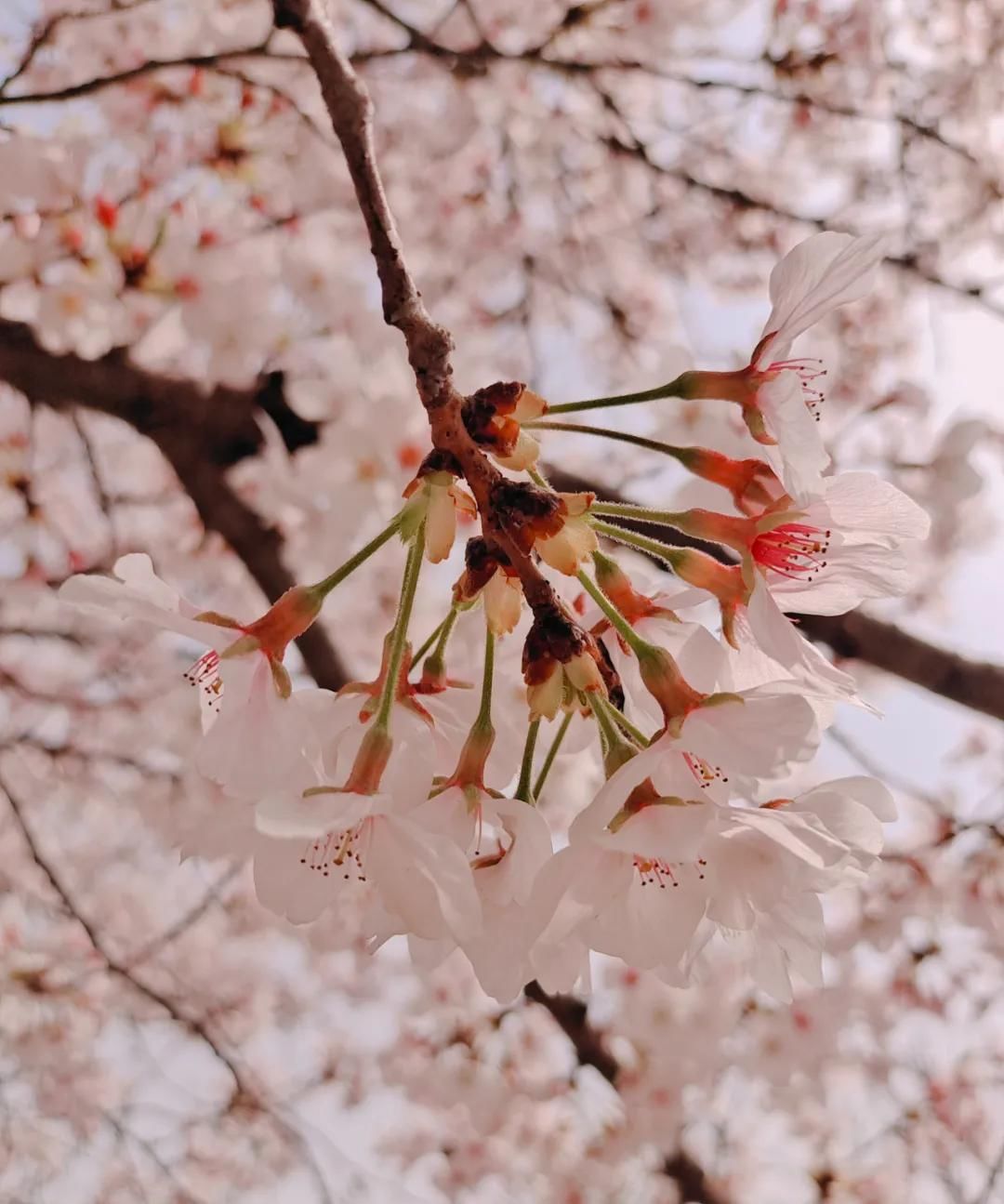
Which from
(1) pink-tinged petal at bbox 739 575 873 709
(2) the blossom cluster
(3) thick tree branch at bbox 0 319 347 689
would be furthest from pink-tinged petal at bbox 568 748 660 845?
(3) thick tree branch at bbox 0 319 347 689

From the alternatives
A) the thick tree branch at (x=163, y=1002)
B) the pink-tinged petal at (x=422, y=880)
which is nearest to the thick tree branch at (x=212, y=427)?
the pink-tinged petal at (x=422, y=880)

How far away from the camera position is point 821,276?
0.65 m

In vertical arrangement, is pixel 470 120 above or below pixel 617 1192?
above

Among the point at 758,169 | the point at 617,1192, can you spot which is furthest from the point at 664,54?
the point at 617,1192

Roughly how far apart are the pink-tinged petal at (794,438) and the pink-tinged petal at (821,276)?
4cm

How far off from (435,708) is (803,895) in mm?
333

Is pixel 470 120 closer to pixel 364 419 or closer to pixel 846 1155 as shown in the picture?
pixel 364 419

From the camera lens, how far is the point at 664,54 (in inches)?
143

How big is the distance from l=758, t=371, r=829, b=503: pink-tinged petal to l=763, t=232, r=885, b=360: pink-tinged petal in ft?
0.15

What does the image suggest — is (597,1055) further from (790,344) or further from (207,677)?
(790,344)

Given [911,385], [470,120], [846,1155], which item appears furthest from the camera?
[846,1155]

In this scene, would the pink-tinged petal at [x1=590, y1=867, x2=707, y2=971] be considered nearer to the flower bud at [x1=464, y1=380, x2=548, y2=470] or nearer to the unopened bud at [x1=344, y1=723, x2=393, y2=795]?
the unopened bud at [x1=344, y1=723, x2=393, y2=795]

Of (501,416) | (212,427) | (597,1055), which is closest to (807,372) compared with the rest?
(501,416)

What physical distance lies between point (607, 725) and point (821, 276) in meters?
0.35
